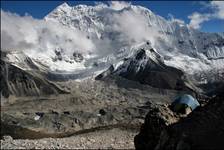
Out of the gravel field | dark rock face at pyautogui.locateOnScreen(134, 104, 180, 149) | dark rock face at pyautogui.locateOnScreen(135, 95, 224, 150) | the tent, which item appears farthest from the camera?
the gravel field

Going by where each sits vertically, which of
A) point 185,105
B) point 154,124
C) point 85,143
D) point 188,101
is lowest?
point 154,124


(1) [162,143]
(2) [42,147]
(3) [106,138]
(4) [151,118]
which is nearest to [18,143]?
(2) [42,147]

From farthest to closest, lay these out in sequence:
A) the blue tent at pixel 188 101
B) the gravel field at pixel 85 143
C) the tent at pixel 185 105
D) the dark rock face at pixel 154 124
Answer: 1. the gravel field at pixel 85 143
2. the blue tent at pixel 188 101
3. the tent at pixel 185 105
4. the dark rock face at pixel 154 124

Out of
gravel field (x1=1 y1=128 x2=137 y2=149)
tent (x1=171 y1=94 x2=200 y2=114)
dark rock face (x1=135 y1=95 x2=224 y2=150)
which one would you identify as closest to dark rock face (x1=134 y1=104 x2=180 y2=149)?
tent (x1=171 y1=94 x2=200 y2=114)

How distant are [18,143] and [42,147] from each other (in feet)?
15.8

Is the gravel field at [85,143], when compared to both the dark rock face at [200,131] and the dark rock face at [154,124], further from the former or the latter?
the dark rock face at [200,131]

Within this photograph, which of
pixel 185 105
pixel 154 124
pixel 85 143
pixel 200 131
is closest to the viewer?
pixel 200 131

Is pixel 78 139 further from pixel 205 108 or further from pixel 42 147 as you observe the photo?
pixel 205 108

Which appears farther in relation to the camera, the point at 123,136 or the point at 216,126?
the point at 123,136

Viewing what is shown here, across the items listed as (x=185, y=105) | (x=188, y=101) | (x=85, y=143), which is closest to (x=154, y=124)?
(x=185, y=105)

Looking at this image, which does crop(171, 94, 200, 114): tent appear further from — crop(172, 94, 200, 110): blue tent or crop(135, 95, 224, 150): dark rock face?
crop(135, 95, 224, 150): dark rock face

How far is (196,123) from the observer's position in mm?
12406

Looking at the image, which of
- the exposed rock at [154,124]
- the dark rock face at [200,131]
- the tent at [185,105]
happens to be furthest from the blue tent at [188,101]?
the dark rock face at [200,131]

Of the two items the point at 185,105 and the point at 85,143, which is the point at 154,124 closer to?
the point at 185,105
